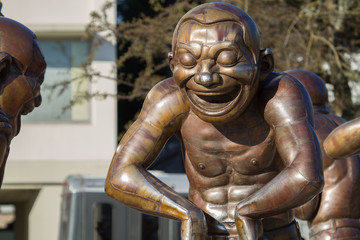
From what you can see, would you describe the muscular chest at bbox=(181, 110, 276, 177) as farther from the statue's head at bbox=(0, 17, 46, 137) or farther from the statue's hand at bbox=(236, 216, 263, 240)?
the statue's head at bbox=(0, 17, 46, 137)

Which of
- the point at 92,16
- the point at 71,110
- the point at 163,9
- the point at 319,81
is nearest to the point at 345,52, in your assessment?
the point at 163,9

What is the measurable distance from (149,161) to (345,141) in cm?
121

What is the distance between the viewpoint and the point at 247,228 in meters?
4.14

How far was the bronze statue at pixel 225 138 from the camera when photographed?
4.16 meters

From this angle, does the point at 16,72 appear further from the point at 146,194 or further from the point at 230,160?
the point at 230,160

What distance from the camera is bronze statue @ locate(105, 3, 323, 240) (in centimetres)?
416

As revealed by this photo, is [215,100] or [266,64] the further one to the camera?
Result: [266,64]

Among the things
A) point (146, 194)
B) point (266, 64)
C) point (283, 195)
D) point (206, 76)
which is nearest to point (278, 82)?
point (266, 64)

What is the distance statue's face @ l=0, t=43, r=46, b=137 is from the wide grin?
859 mm

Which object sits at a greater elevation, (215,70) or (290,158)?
(215,70)

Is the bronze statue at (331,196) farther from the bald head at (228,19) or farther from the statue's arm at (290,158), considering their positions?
the bald head at (228,19)

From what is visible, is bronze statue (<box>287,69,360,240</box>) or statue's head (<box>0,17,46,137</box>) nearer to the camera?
statue's head (<box>0,17,46,137</box>)

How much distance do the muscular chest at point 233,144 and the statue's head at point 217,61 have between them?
19cm

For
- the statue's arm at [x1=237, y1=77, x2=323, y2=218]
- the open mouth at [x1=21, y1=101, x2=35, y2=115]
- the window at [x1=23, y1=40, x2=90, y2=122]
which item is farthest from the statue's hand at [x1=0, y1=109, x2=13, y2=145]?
the window at [x1=23, y1=40, x2=90, y2=122]
